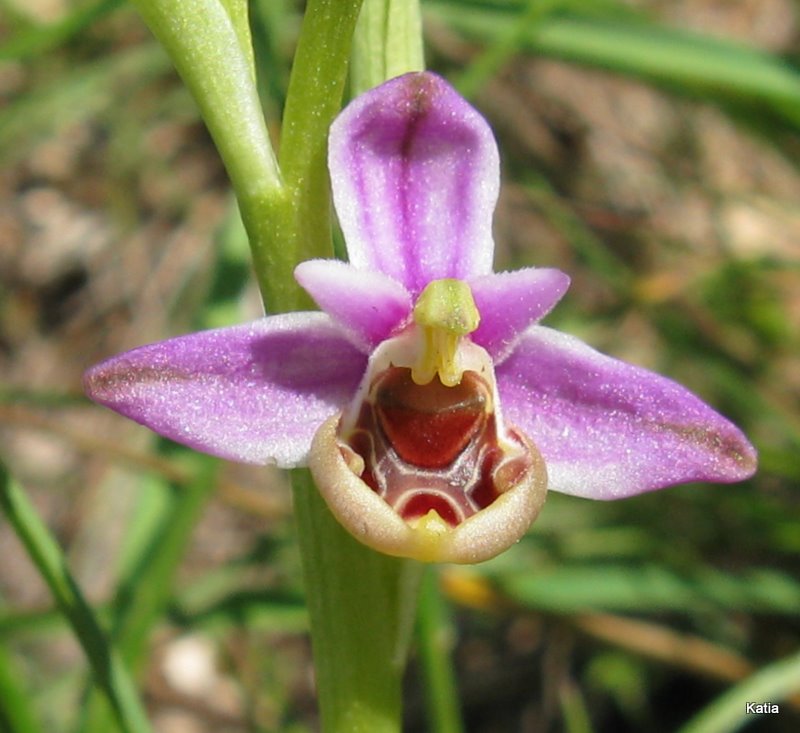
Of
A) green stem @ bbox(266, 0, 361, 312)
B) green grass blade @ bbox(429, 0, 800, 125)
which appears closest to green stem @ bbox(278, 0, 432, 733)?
green stem @ bbox(266, 0, 361, 312)

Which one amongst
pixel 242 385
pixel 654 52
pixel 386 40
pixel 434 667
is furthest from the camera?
pixel 654 52

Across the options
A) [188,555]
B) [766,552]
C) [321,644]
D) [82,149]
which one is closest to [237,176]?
[321,644]

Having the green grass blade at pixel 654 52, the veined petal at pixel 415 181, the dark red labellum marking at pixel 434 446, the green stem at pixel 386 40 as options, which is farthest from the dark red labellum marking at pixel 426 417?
the green grass blade at pixel 654 52

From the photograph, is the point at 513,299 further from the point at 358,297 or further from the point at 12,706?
the point at 12,706

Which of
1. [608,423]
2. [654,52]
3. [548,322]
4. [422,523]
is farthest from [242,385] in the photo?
[548,322]

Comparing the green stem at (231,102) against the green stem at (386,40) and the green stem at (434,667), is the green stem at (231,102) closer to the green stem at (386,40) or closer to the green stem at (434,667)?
the green stem at (386,40)

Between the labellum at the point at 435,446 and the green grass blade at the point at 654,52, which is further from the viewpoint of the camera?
the green grass blade at the point at 654,52
